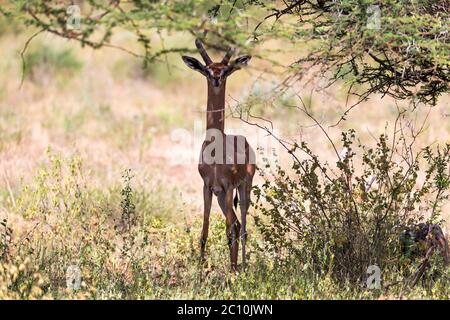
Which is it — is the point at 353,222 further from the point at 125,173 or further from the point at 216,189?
the point at 125,173

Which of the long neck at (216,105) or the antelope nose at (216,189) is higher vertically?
the long neck at (216,105)

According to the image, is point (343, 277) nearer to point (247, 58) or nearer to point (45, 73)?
point (247, 58)

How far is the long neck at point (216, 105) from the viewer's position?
827cm

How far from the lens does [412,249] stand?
301 inches

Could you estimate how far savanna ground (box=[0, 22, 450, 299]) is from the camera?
712 cm

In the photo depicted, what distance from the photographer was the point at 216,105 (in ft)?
27.3

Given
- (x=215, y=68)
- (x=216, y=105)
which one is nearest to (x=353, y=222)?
(x=216, y=105)

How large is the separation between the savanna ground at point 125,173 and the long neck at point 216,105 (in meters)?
0.24

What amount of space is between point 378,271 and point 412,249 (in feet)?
1.62

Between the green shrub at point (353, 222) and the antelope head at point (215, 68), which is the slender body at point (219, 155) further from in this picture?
the green shrub at point (353, 222)

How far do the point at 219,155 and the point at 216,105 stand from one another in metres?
0.48

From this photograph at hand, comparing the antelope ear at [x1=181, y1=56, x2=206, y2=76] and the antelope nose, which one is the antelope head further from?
the antelope nose

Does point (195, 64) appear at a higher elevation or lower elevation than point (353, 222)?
higher

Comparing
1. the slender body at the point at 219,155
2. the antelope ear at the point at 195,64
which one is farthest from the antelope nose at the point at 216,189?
the antelope ear at the point at 195,64
